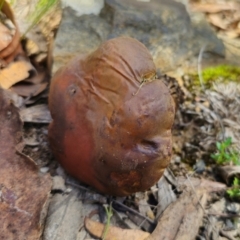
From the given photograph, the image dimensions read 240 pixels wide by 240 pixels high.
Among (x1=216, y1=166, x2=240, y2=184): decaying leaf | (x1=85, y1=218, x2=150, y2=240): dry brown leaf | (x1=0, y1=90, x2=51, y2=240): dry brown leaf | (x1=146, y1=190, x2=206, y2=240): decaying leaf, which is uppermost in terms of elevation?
(x1=0, y1=90, x2=51, y2=240): dry brown leaf

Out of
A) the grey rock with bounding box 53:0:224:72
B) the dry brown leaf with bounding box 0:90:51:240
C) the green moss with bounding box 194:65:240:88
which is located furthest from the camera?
the green moss with bounding box 194:65:240:88

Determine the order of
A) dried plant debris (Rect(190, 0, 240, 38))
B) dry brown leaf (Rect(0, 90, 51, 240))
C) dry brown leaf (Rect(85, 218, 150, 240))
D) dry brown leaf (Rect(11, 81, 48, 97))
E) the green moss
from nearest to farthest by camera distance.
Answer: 1. dry brown leaf (Rect(0, 90, 51, 240))
2. dry brown leaf (Rect(85, 218, 150, 240))
3. dry brown leaf (Rect(11, 81, 48, 97))
4. the green moss
5. dried plant debris (Rect(190, 0, 240, 38))

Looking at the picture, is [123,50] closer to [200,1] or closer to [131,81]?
[131,81]

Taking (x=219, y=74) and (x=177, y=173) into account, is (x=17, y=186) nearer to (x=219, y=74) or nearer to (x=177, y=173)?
(x=177, y=173)

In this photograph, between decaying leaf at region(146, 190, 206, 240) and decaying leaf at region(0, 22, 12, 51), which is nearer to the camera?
decaying leaf at region(146, 190, 206, 240)

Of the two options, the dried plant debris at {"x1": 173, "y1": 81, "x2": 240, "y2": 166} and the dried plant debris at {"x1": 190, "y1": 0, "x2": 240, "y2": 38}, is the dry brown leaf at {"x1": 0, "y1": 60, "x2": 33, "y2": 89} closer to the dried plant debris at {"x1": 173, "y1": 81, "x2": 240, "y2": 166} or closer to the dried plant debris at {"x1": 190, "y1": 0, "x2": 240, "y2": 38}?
the dried plant debris at {"x1": 173, "y1": 81, "x2": 240, "y2": 166}

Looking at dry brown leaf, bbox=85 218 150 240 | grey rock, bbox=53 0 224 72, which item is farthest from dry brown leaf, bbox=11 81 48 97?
dry brown leaf, bbox=85 218 150 240

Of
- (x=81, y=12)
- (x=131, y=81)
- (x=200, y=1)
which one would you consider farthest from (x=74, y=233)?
(x=200, y=1)

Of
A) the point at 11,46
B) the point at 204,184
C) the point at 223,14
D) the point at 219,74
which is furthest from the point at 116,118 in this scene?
the point at 223,14
